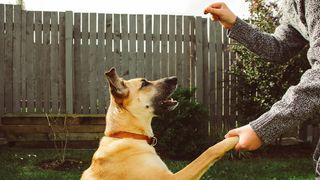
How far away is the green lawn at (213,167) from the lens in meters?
5.98

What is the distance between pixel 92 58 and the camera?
918 cm

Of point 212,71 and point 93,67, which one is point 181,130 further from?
point 93,67

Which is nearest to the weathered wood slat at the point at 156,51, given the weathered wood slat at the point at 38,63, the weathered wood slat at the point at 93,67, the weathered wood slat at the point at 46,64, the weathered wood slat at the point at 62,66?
the weathered wood slat at the point at 93,67

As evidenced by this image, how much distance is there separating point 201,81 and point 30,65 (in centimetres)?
296

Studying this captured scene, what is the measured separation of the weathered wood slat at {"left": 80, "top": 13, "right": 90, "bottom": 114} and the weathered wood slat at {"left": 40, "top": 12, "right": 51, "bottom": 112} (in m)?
0.57

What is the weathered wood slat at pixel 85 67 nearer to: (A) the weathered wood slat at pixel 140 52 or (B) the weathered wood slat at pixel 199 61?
(A) the weathered wood slat at pixel 140 52

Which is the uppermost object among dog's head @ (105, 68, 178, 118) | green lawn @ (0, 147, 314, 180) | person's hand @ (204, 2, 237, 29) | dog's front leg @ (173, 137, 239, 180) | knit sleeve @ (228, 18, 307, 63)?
person's hand @ (204, 2, 237, 29)

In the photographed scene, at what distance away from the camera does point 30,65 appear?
9.14 m

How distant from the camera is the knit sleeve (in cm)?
226

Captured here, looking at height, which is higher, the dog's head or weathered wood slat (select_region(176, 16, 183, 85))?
weathered wood slat (select_region(176, 16, 183, 85))

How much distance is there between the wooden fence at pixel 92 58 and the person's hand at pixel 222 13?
21.7 feet

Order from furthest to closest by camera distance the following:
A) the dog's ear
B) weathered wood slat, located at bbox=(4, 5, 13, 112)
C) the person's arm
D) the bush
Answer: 1. weathered wood slat, located at bbox=(4, 5, 13, 112)
2. the bush
3. the dog's ear
4. the person's arm

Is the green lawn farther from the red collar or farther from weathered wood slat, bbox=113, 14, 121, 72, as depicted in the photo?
the red collar

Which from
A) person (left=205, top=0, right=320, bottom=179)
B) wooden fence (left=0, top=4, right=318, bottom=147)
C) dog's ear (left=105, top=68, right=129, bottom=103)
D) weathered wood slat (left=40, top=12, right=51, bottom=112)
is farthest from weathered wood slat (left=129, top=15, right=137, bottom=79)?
person (left=205, top=0, right=320, bottom=179)
